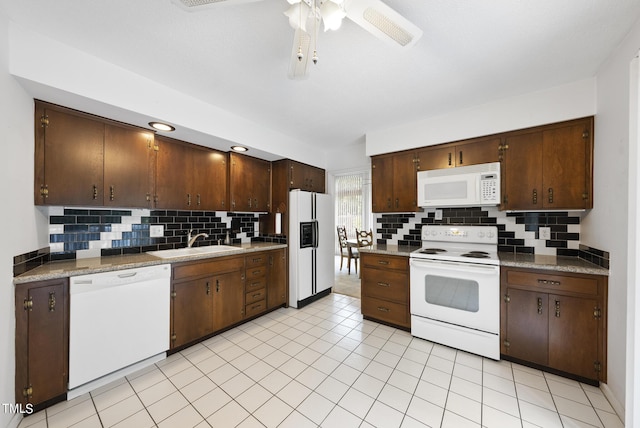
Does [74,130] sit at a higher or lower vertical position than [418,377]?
higher

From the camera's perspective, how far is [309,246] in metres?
3.63

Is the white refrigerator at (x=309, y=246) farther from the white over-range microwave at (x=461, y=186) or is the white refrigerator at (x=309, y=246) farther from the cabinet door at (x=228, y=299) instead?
the white over-range microwave at (x=461, y=186)

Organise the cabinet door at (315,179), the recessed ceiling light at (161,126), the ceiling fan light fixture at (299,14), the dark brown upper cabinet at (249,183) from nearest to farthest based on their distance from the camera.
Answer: the ceiling fan light fixture at (299,14) → the recessed ceiling light at (161,126) → the dark brown upper cabinet at (249,183) → the cabinet door at (315,179)

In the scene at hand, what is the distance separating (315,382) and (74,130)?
277cm

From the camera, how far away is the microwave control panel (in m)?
2.44

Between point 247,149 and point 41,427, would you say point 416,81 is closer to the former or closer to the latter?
point 247,149

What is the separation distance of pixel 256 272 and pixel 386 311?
65.2 inches

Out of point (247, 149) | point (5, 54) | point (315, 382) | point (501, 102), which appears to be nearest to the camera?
point (5, 54)

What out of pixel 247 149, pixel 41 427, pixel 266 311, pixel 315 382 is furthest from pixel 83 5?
pixel 266 311

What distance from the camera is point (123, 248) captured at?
2.48 meters

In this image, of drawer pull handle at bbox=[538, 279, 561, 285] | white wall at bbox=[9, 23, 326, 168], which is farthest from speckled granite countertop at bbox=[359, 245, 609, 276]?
white wall at bbox=[9, 23, 326, 168]

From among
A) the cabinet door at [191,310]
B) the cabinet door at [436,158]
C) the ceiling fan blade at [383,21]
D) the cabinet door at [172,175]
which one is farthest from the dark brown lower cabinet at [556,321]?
the cabinet door at [172,175]

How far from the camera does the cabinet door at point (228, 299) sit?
8.66 feet

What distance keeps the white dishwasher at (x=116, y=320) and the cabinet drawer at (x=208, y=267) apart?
116mm
